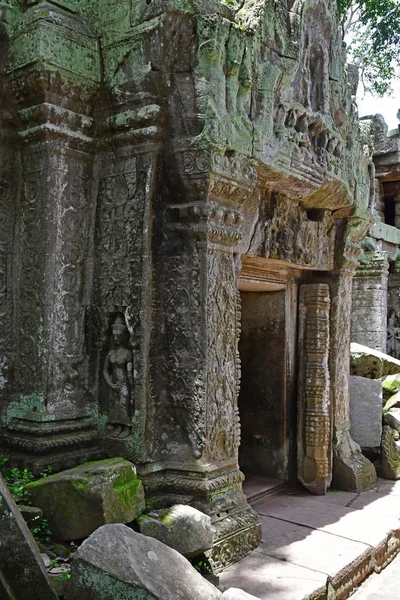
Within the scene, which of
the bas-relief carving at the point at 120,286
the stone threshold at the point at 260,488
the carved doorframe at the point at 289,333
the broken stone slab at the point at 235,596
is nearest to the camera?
the broken stone slab at the point at 235,596

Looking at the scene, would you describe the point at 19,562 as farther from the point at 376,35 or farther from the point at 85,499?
the point at 376,35

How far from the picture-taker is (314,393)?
18.0 feet

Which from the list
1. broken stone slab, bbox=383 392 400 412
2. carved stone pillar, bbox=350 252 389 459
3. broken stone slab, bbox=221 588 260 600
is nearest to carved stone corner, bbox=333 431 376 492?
broken stone slab, bbox=383 392 400 412

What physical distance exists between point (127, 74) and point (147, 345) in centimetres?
171

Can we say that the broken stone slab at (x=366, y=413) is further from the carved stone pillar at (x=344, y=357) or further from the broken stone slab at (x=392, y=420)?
the broken stone slab at (x=392, y=420)

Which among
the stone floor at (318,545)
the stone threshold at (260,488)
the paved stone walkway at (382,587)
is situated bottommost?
the paved stone walkway at (382,587)

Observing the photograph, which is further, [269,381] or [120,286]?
[269,381]

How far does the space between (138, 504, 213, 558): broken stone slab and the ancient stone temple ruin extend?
0.82ft

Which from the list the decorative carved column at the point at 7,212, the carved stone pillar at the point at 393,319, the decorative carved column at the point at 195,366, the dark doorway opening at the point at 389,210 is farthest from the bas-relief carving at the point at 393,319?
the decorative carved column at the point at 7,212

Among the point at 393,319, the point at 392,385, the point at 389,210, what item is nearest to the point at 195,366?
the point at 392,385

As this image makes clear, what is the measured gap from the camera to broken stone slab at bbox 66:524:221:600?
2.47 metres

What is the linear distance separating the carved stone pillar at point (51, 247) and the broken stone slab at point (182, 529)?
0.68 meters

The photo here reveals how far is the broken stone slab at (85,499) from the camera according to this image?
3061 mm

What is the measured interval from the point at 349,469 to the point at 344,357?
3.52 ft
